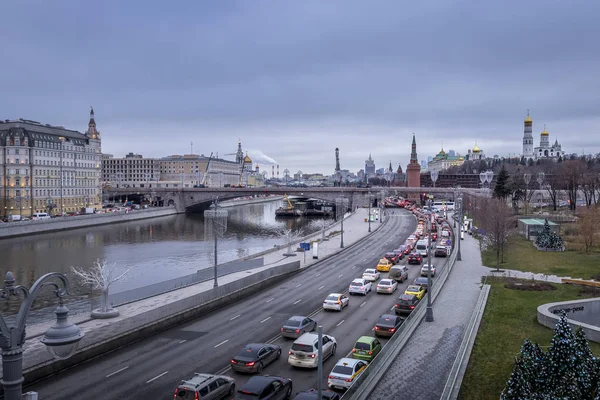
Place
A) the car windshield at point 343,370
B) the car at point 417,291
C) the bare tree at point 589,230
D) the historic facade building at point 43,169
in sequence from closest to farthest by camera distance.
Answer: the car windshield at point 343,370 → the car at point 417,291 → the bare tree at point 589,230 → the historic facade building at point 43,169

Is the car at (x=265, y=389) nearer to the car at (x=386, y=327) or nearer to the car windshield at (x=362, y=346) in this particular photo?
the car windshield at (x=362, y=346)

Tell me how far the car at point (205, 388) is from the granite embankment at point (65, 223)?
59.9 meters

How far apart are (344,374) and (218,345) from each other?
664 cm

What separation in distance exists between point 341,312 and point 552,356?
44.1ft

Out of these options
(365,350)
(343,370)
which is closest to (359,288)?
(365,350)

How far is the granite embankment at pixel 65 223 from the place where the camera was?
65.9 metres

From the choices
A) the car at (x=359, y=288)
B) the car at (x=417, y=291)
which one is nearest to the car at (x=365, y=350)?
the car at (x=417, y=291)

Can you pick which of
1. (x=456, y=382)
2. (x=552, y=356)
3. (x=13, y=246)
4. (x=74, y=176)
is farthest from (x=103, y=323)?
(x=74, y=176)

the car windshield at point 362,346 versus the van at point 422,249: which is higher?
the car windshield at point 362,346

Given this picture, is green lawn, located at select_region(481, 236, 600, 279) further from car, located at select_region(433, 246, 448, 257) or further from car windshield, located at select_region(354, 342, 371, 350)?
car windshield, located at select_region(354, 342, 371, 350)

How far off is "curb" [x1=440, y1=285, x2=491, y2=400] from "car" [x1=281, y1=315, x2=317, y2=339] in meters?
6.42

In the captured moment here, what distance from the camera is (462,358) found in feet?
57.0

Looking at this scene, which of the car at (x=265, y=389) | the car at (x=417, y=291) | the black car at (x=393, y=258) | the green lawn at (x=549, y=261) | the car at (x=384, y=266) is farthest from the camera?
the black car at (x=393, y=258)

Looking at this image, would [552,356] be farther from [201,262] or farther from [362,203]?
[362,203]
